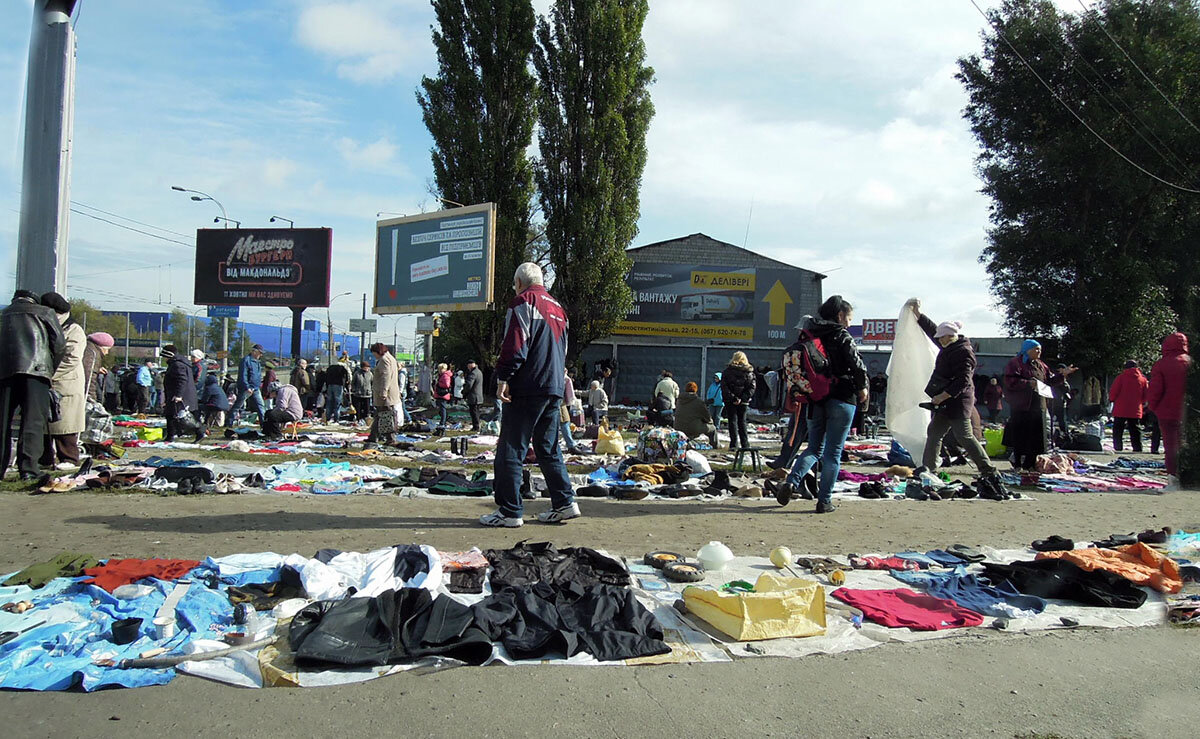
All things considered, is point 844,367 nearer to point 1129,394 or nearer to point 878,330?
point 1129,394

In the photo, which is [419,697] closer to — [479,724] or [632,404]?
[479,724]

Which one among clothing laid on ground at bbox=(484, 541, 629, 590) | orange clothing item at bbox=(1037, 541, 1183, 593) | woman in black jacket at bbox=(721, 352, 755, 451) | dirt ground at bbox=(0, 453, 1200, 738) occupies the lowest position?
dirt ground at bbox=(0, 453, 1200, 738)

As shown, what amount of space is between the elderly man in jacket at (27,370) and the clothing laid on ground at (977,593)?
7577 mm

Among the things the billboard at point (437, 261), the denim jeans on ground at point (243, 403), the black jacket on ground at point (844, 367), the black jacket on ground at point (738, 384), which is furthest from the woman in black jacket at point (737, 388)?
the billboard at point (437, 261)

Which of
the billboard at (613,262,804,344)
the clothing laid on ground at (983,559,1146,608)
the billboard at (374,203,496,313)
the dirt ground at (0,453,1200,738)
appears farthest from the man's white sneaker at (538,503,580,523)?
the billboard at (613,262,804,344)

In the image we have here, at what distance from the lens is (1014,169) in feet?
77.5

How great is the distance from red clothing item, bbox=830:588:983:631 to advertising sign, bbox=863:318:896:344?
141ft

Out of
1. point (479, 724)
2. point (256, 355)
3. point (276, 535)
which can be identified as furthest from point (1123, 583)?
point (256, 355)

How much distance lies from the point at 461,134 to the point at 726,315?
575 inches

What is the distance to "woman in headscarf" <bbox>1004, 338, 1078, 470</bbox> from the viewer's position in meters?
10.2

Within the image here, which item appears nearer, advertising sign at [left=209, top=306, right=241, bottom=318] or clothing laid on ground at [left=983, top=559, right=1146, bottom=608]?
clothing laid on ground at [left=983, top=559, right=1146, bottom=608]

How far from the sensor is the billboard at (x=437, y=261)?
21.3m

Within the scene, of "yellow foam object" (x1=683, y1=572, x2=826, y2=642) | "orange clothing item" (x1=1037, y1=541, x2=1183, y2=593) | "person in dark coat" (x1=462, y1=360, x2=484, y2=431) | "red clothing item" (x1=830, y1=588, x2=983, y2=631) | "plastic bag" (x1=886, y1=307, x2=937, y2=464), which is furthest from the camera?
"person in dark coat" (x1=462, y1=360, x2=484, y2=431)

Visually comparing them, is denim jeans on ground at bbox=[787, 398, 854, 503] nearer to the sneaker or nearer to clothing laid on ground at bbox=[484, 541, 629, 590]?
the sneaker
